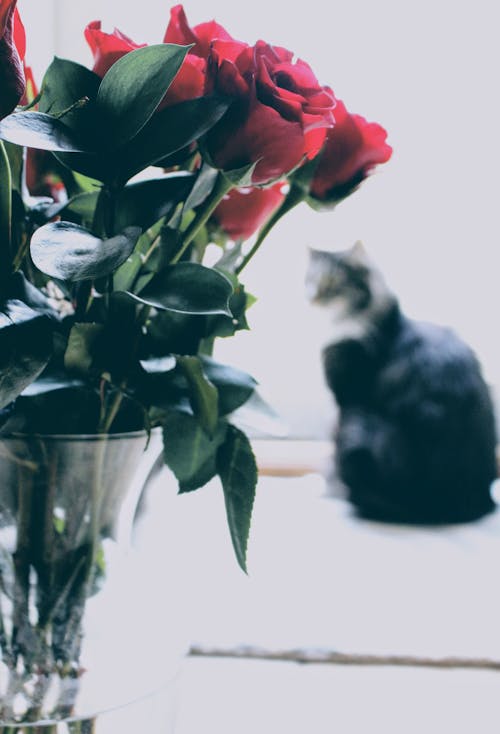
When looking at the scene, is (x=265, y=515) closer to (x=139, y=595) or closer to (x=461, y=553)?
(x=461, y=553)

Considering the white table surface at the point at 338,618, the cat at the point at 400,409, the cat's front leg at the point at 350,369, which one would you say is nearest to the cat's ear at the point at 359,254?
the cat at the point at 400,409

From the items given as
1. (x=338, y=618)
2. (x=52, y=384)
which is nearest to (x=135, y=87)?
A: (x=52, y=384)

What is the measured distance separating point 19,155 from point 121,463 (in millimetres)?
155

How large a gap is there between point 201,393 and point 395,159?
0.74m

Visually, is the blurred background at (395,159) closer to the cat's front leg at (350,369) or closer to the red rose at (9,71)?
the cat's front leg at (350,369)

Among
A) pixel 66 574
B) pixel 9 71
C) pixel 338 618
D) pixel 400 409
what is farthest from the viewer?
pixel 400 409

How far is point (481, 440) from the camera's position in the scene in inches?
35.0

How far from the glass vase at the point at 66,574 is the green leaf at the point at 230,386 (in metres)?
0.04

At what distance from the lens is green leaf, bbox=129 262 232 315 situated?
10.8 inches

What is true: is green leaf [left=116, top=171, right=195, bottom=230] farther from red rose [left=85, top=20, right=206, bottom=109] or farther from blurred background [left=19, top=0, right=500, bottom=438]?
blurred background [left=19, top=0, right=500, bottom=438]

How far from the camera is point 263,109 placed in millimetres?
276

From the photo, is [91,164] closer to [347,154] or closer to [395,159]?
[347,154]

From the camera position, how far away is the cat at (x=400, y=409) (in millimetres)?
841

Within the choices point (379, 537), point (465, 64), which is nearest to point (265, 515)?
point (379, 537)
